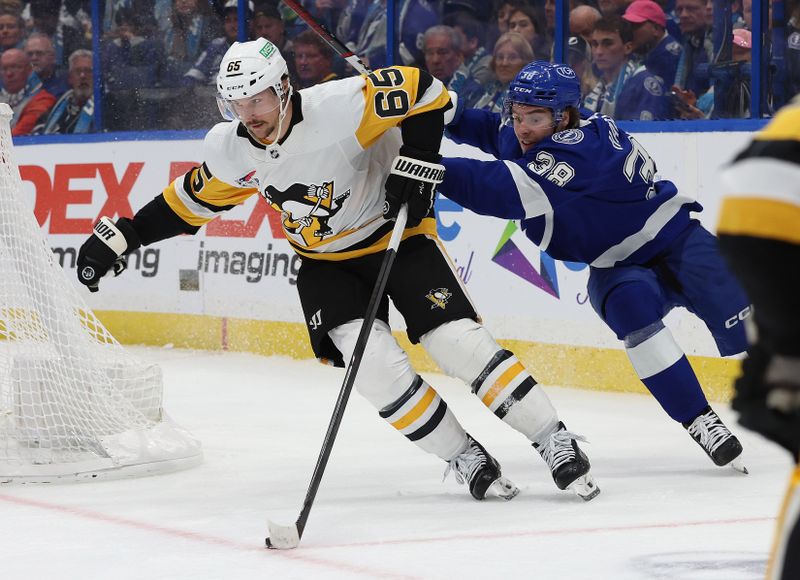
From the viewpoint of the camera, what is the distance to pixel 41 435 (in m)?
3.36

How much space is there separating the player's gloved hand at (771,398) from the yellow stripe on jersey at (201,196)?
6.97ft

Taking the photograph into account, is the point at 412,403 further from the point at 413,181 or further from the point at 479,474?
the point at 413,181

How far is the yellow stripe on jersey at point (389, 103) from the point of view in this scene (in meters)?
3.11

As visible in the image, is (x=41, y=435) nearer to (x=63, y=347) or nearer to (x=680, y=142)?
(x=63, y=347)

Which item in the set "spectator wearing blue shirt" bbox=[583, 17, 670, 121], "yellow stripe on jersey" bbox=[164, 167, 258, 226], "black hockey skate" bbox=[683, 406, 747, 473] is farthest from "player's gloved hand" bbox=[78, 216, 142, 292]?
"spectator wearing blue shirt" bbox=[583, 17, 670, 121]

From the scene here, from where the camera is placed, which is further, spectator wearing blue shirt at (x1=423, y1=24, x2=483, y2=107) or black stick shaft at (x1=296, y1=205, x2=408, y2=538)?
spectator wearing blue shirt at (x1=423, y1=24, x2=483, y2=107)

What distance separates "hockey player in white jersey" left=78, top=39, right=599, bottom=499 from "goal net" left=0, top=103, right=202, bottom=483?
555 millimetres

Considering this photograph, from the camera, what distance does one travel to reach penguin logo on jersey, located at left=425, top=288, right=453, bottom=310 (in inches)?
120

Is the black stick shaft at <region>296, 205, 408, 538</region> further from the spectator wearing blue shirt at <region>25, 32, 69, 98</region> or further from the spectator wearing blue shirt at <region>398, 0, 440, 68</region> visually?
the spectator wearing blue shirt at <region>25, 32, 69, 98</region>

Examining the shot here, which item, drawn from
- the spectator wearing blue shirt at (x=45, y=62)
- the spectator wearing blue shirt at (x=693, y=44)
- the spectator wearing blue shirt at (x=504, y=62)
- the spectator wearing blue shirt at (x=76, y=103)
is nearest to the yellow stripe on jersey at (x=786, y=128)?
the spectator wearing blue shirt at (x=693, y=44)

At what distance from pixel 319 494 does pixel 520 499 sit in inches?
18.9

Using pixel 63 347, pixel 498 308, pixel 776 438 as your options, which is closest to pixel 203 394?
pixel 498 308

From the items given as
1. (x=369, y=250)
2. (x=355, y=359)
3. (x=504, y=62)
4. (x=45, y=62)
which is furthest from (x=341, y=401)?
(x=45, y=62)

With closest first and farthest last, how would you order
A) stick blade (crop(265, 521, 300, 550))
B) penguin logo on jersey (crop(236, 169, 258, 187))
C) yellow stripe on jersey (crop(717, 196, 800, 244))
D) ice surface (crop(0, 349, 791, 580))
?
yellow stripe on jersey (crop(717, 196, 800, 244))
ice surface (crop(0, 349, 791, 580))
stick blade (crop(265, 521, 300, 550))
penguin logo on jersey (crop(236, 169, 258, 187))
